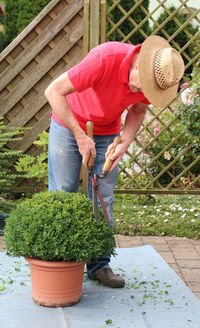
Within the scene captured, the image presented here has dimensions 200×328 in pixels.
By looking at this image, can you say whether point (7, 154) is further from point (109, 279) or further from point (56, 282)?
point (56, 282)

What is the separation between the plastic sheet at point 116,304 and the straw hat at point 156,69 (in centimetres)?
99

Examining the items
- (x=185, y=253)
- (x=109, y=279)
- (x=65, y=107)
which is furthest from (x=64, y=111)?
(x=185, y=253)

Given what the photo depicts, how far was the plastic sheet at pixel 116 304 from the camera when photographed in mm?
1967

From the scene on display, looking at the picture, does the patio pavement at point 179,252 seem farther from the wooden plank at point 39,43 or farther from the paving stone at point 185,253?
the wooden plank at point 39,43

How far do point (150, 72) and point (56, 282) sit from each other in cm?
104

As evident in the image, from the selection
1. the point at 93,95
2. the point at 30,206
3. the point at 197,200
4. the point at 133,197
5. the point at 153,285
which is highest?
the point at 93,95

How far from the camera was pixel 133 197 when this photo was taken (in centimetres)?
446

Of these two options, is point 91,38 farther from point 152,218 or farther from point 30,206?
point 30,206

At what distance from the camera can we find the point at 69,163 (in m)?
2.30

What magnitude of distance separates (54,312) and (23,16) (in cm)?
692

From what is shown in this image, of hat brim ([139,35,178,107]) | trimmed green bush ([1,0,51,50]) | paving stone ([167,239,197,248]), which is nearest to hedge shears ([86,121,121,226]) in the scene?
hat brim ([139,35,178,107])

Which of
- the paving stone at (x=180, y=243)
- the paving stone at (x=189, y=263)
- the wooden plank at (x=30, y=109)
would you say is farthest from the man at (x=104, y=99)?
the wooden plank at (x=30, y=109)

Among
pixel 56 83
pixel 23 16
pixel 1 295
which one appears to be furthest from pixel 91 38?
pixel 23 16

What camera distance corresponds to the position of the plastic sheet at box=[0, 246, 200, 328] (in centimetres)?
197
